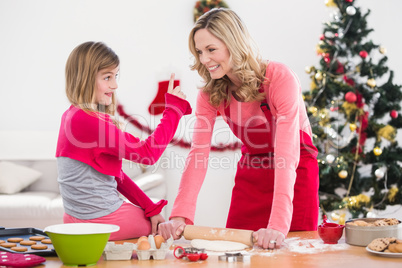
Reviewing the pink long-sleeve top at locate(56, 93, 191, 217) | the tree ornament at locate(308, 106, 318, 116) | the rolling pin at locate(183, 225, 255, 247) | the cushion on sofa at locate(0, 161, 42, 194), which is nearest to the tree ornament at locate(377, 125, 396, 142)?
the tree ornament at locate(308, 106, 318, 116)

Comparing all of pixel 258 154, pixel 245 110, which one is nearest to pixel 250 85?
pixel 245 110

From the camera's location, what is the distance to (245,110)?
1.91 m

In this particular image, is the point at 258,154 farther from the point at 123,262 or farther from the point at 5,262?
the point at 5,262

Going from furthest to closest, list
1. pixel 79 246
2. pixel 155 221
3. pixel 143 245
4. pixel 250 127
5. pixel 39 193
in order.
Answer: pixel 39 193 → pixel 250 127 → pixel 155 221 → pixel 143 245 → pixel 79 246

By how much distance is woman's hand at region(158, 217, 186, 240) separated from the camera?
5.31ft

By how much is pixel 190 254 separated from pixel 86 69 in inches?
33.2

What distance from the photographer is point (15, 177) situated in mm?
4027

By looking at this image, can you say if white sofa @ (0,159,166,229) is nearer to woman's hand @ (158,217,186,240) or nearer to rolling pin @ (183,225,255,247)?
woman's hand @ (158,217,186,240)

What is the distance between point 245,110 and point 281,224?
55 cm

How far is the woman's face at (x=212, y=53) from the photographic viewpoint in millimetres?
1792

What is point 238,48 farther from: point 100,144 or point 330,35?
point 330,35

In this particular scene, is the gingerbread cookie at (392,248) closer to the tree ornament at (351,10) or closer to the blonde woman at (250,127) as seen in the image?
the blonde woman at (250,127)

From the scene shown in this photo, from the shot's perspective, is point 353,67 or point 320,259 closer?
point 320,259

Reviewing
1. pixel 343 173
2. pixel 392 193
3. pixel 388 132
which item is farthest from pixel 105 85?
pixel 392 193
